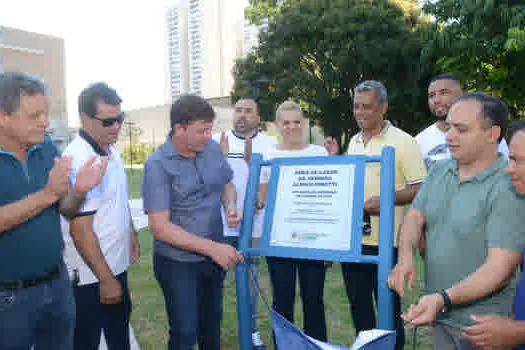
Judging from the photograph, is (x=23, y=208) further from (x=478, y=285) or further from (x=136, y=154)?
(x=136, y=154)

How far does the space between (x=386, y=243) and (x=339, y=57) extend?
18.4 m

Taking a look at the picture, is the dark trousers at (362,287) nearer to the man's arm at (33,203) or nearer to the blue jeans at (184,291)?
the blue jeans at (184,291)

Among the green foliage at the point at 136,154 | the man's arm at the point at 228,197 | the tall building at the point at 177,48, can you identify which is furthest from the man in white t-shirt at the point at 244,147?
the tall building at the point at 177,48

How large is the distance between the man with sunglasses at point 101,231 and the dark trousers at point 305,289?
1097mm

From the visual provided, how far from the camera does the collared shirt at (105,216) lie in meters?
2.48

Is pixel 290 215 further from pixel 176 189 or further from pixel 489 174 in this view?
pixel 489 174

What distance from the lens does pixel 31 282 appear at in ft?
6.27

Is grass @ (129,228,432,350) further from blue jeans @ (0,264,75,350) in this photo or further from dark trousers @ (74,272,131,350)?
blue jeans @ (0,264,75,350)

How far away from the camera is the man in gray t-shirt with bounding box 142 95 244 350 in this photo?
2.44 meters

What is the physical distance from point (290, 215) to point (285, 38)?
19.9 metres

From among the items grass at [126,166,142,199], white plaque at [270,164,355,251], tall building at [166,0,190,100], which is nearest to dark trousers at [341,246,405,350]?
white plaque at [270,164,355,251]

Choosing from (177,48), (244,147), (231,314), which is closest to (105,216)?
(244,147)

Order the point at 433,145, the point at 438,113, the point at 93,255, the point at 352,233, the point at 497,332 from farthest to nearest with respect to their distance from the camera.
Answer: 1. the point at 438,113
2. the point at 433,145
3. the point at 93,255
4. the point at 352,233
5. the point at 497,332

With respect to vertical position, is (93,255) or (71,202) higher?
(71,202)
